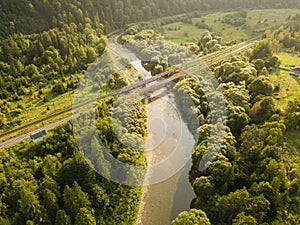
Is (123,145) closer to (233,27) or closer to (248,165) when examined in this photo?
(248,165)

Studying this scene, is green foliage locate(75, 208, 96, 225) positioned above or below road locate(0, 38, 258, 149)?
below

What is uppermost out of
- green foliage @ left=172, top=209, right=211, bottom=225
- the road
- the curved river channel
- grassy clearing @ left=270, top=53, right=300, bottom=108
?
the road

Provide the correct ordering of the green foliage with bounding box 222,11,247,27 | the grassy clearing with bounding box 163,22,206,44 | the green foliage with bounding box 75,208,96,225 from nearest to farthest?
the green foliage with bounding box 75,208,96,225, the grassy clearing with bounding box 163,22,206,44, the green foliage with bounding box 222,11,247,27

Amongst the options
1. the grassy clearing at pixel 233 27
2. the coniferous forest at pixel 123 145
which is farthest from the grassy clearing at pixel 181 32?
the coniferous forest at pixel 123 145

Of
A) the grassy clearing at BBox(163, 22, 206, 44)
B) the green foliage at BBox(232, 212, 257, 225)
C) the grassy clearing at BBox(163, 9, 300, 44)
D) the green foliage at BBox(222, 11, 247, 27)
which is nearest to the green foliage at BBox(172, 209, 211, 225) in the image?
the green foliage at BBox(232, 212, 257, 225)

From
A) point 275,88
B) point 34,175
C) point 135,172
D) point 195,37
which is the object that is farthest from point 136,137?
point 195,37

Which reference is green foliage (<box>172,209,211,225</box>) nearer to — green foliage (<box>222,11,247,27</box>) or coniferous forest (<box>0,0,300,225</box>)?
coniferous forest (<box>0,0,300,225</box>)
